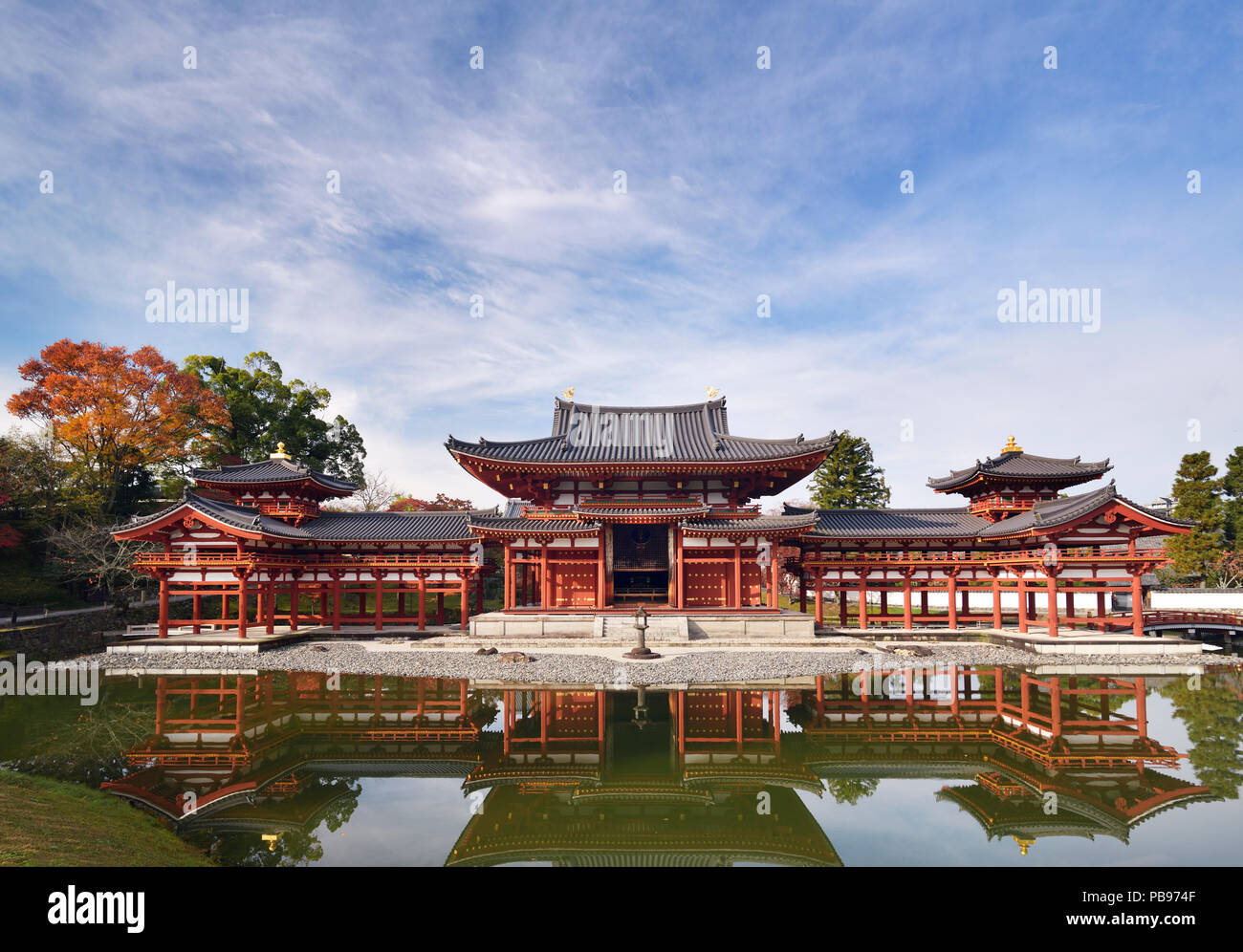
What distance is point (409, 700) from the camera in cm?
A: 1600

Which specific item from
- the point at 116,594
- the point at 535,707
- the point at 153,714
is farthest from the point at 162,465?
the point at 535,707

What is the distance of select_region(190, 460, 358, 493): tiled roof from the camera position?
27969 mm

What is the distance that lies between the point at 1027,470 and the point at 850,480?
14.2 m

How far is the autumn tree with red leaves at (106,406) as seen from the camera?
3484 cm

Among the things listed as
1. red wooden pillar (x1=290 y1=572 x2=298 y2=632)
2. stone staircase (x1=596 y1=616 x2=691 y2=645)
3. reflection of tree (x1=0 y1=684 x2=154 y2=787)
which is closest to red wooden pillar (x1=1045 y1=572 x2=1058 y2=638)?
stone staircase (x1=596 y1=616 x2=691 y2=645)

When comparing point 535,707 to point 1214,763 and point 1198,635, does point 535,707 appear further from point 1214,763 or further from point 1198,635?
point 1198,635

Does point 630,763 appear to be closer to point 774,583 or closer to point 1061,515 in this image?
point 774,583

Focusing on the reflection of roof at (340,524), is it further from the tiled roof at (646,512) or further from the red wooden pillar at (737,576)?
the red wooden pillar at (737,576)

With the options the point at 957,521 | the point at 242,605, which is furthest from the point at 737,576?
the point at 242,605

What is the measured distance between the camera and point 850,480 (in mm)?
41781

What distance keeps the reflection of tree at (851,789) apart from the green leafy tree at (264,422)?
1770 inches

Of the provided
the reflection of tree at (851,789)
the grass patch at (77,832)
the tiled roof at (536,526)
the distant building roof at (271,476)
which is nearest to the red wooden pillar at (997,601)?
the tiled roof at (536,526)

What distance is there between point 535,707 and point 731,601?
12850 millimetres

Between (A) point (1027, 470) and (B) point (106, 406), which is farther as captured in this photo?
(B) point (106, 406)
